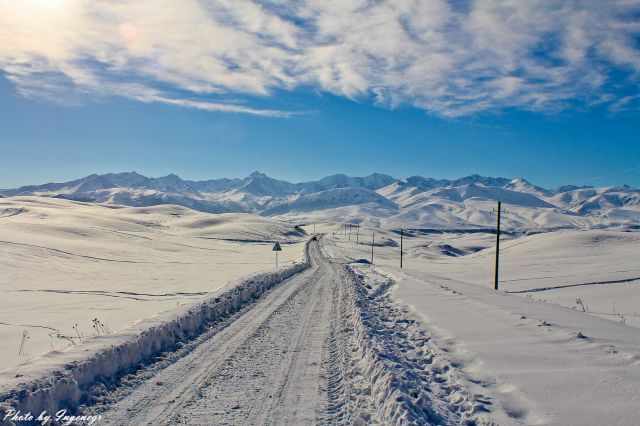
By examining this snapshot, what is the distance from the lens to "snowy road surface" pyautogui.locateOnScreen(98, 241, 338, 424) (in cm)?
670

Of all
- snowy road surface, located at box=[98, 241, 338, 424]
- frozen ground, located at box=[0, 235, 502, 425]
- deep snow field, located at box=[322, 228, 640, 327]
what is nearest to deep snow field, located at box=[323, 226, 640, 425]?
frozen ground, located at box=[0, 235, 502, 425]

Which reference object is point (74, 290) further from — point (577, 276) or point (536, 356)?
point (577, 276)

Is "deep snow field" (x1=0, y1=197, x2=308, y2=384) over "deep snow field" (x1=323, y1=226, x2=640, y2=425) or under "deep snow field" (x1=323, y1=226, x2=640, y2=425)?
under

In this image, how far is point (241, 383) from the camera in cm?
809

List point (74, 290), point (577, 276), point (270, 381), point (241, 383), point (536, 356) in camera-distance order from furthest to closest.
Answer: point (577, 276)
point (74, 290)
point (536, 356)
point (270, 381)
point (241, 383)

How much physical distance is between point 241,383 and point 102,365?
9.27 ft

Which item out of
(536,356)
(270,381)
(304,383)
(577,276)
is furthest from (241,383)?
(577,276)

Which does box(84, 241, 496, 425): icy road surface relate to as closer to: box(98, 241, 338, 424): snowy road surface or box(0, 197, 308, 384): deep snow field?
box(98, 241, 338, 424): snowy road surface

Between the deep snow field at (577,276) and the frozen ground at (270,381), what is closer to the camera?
the frozen ground at (270,381)

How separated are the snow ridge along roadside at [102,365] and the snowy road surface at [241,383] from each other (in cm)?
79

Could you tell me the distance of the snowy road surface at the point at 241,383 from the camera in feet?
22.0

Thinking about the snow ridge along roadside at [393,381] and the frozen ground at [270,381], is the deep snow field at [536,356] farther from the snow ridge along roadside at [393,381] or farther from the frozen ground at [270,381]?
the frozen ground at [270,381]

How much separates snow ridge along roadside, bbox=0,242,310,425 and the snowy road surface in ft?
2.60

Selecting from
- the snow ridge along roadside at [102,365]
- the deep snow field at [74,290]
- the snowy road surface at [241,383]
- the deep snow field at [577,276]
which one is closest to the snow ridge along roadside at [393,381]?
the snowy road surface at [241,383]
